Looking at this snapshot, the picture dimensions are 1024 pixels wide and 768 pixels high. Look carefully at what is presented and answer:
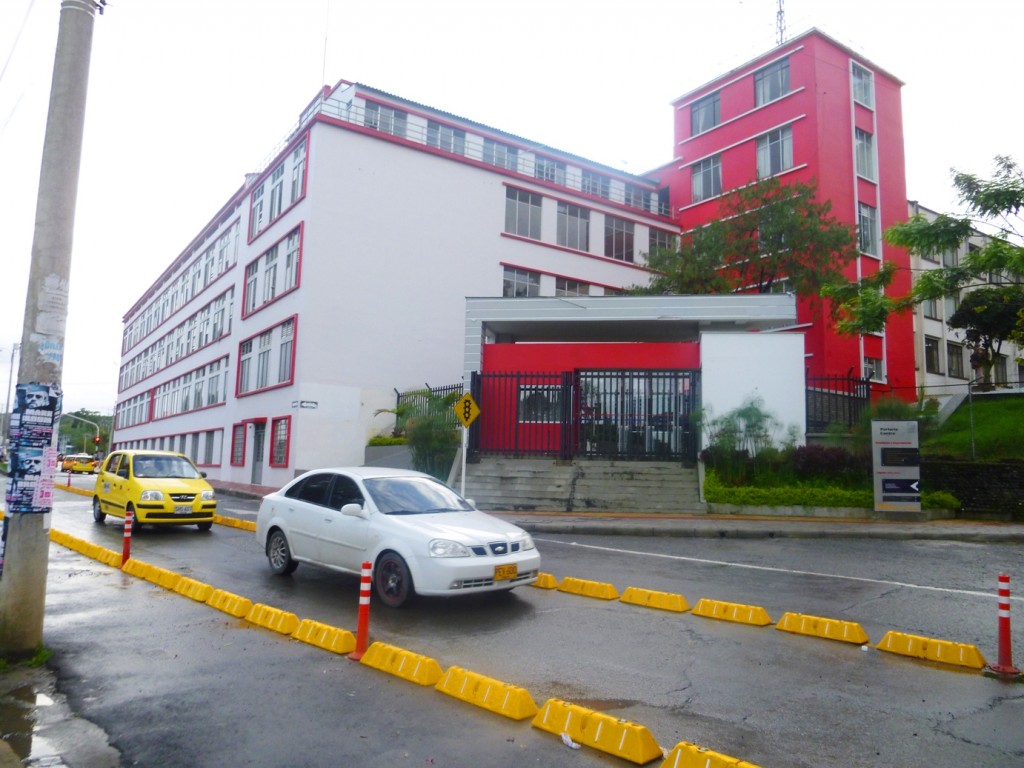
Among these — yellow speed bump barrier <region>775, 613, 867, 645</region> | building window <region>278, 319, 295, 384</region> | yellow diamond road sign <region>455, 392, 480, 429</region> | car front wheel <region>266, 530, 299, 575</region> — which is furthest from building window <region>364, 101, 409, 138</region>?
yellow speed bump barrier <region>775, 613, 867, 645</region>

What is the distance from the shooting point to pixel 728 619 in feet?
25.9

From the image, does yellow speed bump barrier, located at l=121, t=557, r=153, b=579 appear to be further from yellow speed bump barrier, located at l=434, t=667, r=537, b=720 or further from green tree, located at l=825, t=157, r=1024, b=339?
green tree, located at l=825, t=157, r=1024, b=339

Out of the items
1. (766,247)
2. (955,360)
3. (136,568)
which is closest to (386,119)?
(766,247)

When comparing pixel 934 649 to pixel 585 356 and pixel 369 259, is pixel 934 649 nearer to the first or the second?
pixel 585 356

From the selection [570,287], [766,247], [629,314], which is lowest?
[629,314]

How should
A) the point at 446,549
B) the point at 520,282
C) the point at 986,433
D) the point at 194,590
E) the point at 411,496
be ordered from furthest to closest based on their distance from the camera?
the point at 520,282 < the point at 986,433 < the point at 411,496 < the point at 194,590 < the point at 446,549

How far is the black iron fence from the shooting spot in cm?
2033

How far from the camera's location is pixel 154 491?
47.3 feet

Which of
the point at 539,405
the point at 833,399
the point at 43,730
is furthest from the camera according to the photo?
the point at 539,405

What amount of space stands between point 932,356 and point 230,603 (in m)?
40.2

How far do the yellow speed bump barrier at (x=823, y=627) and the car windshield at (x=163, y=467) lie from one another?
497 inches

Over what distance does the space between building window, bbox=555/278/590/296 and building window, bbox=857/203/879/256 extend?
12759 millimetres

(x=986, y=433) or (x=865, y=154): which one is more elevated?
(x=865, y=154)

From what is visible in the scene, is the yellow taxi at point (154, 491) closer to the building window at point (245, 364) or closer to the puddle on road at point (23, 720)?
the puddle on road at point (23, 720)
